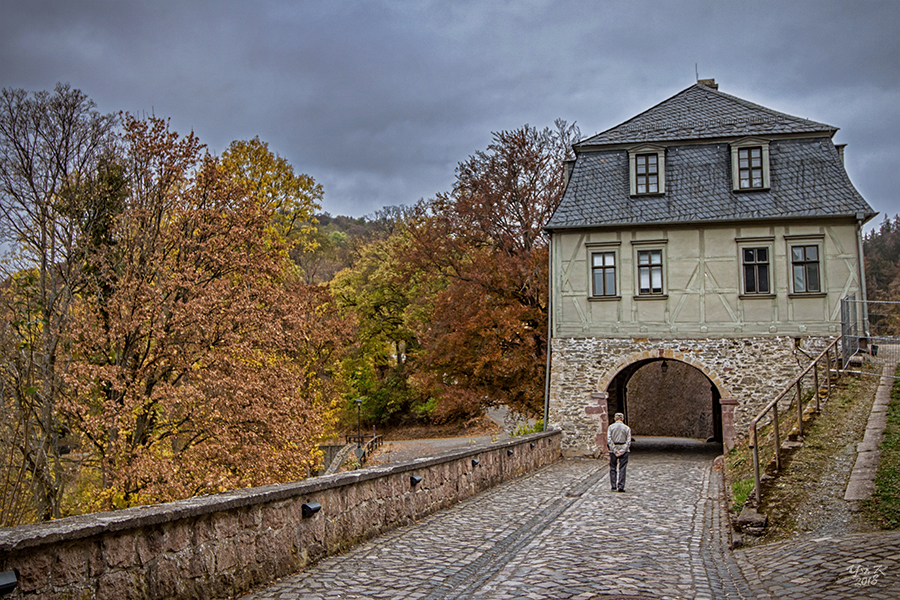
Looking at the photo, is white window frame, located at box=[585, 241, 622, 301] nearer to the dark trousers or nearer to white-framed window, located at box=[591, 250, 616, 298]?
white-framed window, located at box=[591, 250, 616, 298]

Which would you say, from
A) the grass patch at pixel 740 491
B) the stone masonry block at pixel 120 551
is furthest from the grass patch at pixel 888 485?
the stone masonry block at pixel 120 551

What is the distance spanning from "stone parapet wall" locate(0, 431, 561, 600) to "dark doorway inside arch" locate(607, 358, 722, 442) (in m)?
27.0

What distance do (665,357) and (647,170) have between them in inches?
205

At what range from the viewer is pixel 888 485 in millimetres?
8531

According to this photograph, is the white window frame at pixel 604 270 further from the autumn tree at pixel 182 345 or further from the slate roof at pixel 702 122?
the autumn tree at pixel 182 345

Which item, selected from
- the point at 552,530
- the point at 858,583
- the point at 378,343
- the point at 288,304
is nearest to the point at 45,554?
the point at 858,583

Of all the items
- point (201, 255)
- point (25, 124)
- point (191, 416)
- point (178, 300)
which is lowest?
point (191, 416)

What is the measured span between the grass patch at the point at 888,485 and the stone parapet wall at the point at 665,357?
26.4 ft

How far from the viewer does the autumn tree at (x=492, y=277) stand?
2441 cm

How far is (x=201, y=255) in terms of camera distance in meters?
17.0

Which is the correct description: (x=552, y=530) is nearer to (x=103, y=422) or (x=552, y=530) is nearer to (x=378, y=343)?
(x=103, y=422)

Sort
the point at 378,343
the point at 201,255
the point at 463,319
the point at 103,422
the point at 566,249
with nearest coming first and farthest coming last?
the point at 103,422, the point at 201,255, the point at 566,249, the point at 463,319, the point at 378,343

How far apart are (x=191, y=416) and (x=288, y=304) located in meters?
3.30

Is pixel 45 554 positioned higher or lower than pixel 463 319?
lower
